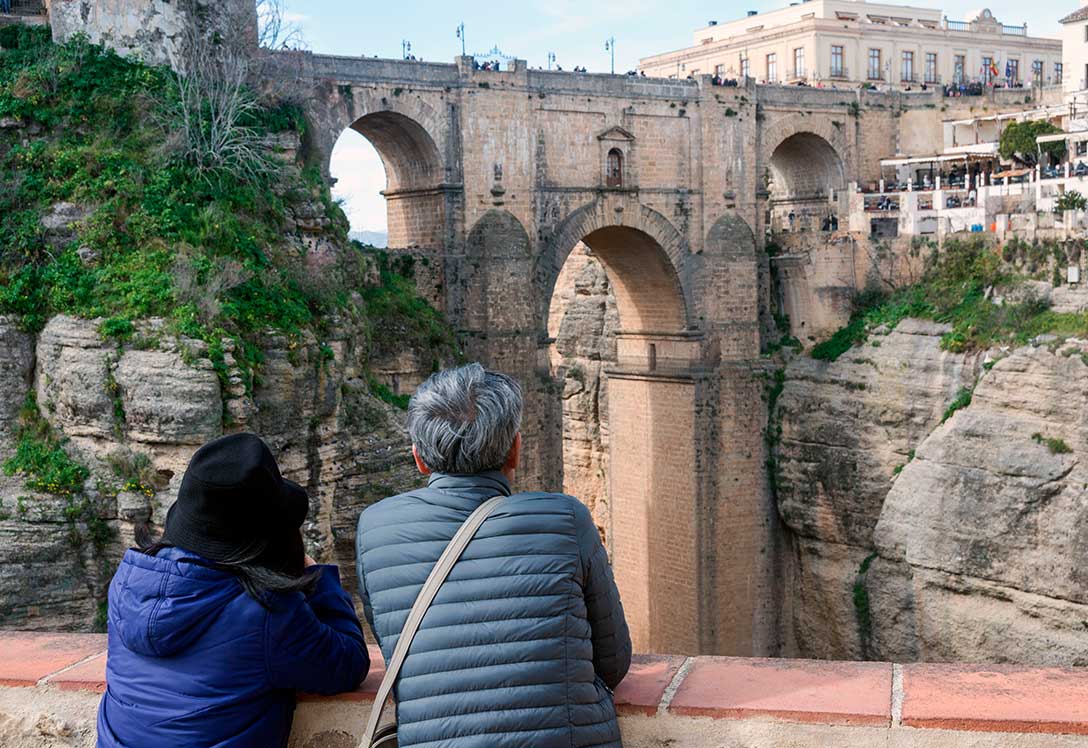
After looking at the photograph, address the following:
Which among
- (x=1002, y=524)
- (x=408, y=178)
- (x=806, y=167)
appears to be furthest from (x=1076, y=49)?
(x=408, y=178)

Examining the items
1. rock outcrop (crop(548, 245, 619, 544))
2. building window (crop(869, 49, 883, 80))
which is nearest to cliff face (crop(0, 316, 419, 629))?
rock outcrop (crop(548, 245, 619, 544))

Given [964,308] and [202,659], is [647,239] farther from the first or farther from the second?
[202,659]

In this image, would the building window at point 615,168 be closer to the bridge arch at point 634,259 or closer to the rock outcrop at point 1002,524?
the bridge arch at point 634,259

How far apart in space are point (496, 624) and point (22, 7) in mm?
17429

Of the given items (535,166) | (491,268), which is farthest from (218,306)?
(535,166)

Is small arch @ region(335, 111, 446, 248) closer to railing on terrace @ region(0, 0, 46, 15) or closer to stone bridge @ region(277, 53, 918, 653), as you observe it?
stone bridge @ region(277, 53, 918, 653)

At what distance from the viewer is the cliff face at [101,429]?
13445 millimetres

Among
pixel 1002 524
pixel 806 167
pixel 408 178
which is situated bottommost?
pixel 1002 524

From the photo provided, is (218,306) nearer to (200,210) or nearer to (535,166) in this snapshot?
(200,210)

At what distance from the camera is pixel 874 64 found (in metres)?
39.8

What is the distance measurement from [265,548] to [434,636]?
62 centimetres

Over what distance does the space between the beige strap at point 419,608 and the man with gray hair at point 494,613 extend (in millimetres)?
Result: 19

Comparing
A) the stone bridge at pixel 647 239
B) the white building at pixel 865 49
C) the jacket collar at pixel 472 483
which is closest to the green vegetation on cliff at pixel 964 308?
the stone bridge at pixel 647 239

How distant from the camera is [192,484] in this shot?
11.1 feet
